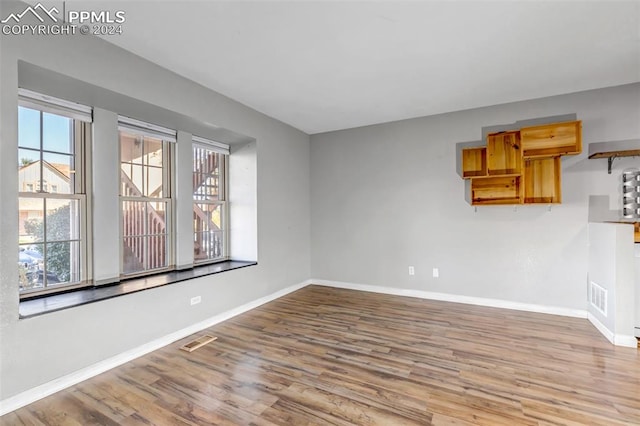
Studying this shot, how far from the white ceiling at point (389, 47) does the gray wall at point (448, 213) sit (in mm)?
454

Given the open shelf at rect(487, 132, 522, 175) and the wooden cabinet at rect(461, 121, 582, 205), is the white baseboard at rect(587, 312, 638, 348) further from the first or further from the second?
the open shelf at rect(487, 132, 522, 175)

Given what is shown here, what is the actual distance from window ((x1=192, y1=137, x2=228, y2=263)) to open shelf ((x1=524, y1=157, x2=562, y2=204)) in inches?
158

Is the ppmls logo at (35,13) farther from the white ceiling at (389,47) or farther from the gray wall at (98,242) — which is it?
the white ceiling at (389,47)

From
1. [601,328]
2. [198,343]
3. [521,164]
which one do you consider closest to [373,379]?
[198,343]

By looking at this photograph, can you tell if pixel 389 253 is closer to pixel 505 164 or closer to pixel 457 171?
pixel 457 171

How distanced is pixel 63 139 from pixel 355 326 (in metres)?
3.34

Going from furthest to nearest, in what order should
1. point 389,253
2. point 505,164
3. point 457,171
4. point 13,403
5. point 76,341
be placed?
point 389,253 → point 457,171 → point 505,164 → point 76,341 → point 13,403

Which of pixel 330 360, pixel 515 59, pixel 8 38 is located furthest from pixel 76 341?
pixel 515 59

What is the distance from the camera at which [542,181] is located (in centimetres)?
355

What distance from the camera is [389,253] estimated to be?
179 inches

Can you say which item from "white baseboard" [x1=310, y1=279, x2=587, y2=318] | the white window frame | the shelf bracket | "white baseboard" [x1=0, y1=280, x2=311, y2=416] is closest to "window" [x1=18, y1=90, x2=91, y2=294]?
"white baseboard" [x1=0, y1=280, x2=311, y2=416]

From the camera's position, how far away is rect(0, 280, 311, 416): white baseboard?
1898 millimetres

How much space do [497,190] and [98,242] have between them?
4542 millimetres

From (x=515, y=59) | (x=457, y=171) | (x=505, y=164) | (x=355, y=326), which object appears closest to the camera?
(x=515, y=59)
